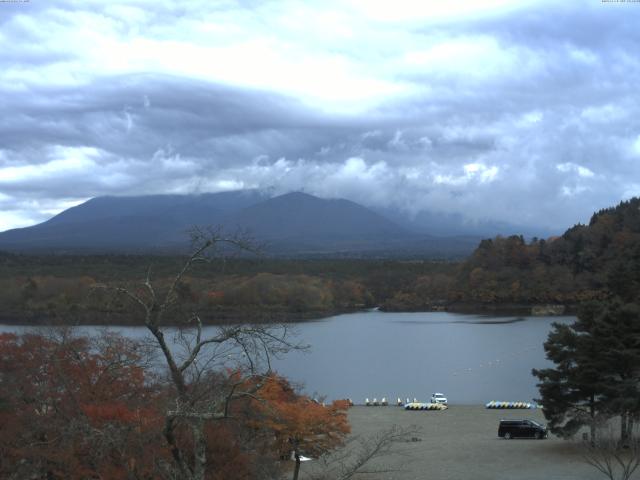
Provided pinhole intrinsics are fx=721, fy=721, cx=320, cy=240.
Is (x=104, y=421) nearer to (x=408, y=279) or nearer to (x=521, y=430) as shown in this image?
(x=521, y=430)

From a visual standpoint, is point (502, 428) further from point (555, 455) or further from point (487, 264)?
point (487, 264)

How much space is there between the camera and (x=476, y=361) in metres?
41.2

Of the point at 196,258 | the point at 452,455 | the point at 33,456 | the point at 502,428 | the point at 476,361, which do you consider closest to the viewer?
the point at 196,258

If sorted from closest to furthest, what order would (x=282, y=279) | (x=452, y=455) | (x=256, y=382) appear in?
(x=256, y=382)
(x=452, y=455)
(x=282, y=279)

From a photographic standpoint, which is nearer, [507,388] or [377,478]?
[377,478]

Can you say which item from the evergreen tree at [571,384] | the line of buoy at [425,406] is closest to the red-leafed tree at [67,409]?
the evergreen tree at [571,384]

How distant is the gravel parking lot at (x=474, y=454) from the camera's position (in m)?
15.6

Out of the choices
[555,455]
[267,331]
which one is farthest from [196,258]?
[555,455]

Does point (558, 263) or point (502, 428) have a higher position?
point (558, 263)

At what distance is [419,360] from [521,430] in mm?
22113

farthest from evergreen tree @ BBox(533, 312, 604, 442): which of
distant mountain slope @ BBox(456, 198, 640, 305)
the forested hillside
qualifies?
the forested hillside

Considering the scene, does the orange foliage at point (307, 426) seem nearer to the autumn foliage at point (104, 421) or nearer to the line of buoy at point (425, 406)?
the autumn foliage at point (104, 421)

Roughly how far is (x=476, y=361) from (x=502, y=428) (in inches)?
829

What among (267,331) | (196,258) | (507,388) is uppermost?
(196,258)
